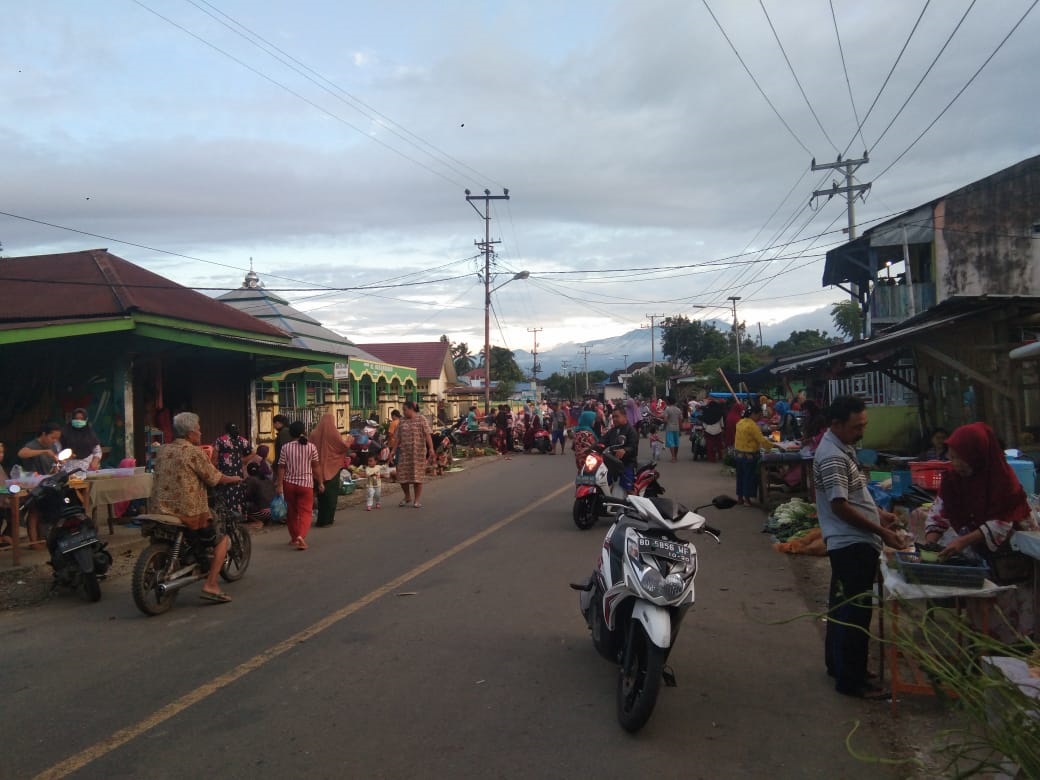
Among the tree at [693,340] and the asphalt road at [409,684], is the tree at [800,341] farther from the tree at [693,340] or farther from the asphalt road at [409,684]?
the asphalt road at [409,684]

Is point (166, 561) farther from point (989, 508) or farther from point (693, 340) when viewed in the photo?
point (693, 340)

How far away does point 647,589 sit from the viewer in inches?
171

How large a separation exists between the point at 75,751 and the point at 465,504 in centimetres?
984

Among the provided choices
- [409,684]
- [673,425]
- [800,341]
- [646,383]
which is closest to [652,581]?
[409,684]

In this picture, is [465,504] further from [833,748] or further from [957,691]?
[957,691]

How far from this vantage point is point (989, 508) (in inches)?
195

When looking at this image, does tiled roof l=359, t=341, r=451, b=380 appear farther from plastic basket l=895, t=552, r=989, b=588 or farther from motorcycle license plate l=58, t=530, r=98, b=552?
plastic basket l=895, t=552, r=989, b=588

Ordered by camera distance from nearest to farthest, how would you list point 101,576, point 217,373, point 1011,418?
point 101,576, point 1011,418, point 217,373

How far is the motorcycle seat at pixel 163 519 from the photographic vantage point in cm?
675

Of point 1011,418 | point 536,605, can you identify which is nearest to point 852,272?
point 1011,418

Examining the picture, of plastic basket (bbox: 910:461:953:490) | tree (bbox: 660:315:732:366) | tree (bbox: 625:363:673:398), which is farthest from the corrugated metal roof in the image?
tree (bbox: 625:363:673:398)

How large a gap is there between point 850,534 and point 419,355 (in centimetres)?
5189

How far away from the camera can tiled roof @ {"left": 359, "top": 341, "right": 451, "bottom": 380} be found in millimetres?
54375

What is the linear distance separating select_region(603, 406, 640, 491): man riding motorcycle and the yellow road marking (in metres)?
3.07
